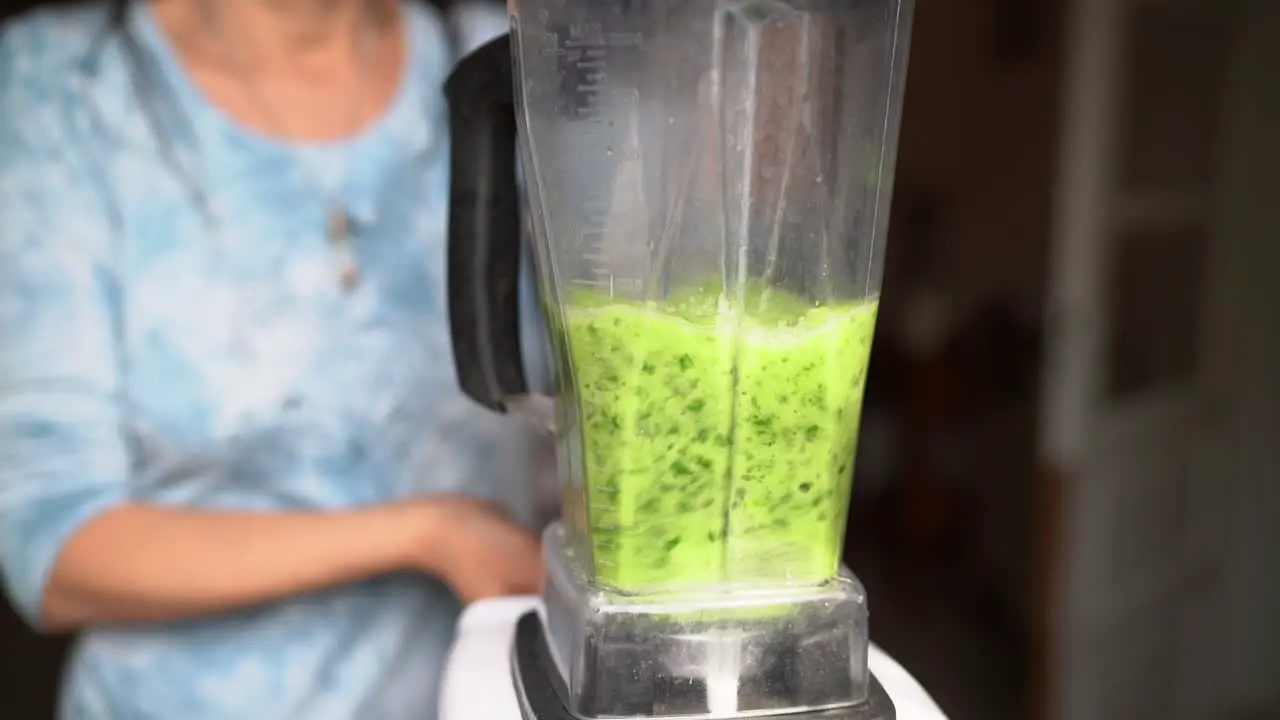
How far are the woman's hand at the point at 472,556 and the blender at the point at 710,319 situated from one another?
0.12 m

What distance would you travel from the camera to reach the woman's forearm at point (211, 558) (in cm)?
59

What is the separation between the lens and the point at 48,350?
593 millimetres

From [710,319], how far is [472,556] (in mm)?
236

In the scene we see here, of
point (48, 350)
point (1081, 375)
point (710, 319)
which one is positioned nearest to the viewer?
point (710, 319)

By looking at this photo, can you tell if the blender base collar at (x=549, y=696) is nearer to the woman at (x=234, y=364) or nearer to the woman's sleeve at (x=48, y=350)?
the woman at (x=234, y=364)

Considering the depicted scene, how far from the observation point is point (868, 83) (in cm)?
48

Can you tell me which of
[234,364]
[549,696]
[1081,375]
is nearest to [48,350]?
[234,364]

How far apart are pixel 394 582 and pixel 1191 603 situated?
2.00 metres

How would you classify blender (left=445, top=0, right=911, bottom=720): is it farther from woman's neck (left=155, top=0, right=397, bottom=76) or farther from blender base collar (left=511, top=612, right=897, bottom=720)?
woman's neck (left=155, top=0, right=397, bottom=76)

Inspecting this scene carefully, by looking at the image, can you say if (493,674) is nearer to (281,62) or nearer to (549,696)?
(549,696)

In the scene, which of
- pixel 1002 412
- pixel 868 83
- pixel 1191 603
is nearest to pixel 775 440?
pixel 868 83

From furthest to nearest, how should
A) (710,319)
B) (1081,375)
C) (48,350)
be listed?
(1081,375)
(48,350)
(710,319)

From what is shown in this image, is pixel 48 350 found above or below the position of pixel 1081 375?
above

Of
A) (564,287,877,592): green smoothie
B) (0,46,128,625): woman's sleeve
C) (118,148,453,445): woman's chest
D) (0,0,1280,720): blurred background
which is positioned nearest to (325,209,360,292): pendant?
(118,148,453,445): woman's chest
